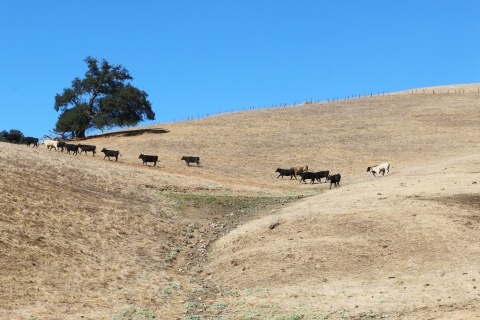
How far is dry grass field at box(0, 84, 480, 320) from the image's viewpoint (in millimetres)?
15555

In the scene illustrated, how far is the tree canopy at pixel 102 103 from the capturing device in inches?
2729

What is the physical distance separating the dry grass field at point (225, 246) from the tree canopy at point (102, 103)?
99.2ft

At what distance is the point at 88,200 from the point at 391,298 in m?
16.7

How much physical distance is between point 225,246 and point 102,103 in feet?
168

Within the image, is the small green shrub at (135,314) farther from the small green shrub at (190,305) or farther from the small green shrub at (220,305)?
the small green shrub at (220,305)

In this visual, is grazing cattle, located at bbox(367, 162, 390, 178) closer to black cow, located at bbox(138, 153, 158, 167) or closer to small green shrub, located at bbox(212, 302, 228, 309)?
black cow, located at bbox(138, 153, 158, 167)

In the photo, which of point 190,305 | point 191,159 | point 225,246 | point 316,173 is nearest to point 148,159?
point 191,159

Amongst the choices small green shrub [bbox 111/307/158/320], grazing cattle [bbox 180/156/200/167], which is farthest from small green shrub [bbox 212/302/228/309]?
grazing cattle [bbox 180/156/200/167]

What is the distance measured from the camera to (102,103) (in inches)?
2778

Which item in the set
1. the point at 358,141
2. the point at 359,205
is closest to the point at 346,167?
the point at 358,141

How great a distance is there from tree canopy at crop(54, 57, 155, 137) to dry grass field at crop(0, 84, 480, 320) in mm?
30251

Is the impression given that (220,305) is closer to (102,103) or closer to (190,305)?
(190,305)

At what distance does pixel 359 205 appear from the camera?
25.2 meters

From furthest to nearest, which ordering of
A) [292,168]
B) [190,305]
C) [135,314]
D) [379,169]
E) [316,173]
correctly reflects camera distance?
[292,168] → [379,169] → [316,173] → [190,305] → [135,314]
